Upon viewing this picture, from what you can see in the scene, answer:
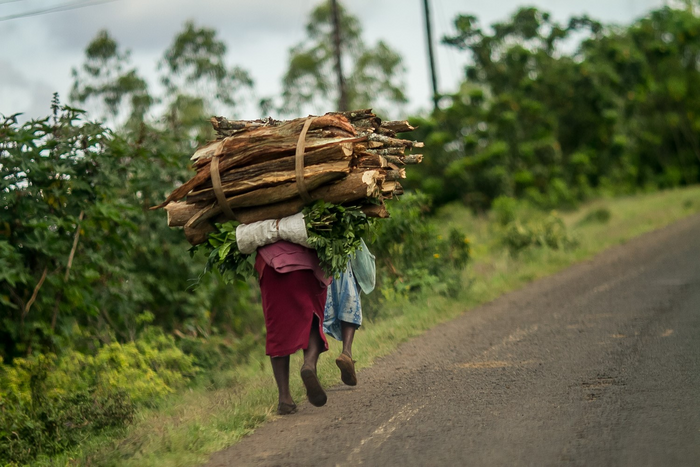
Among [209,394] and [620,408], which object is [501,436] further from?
[209,394]

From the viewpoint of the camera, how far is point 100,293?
9109 millimetres

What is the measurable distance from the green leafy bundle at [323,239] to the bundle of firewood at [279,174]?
8cm

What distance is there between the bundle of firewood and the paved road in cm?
135

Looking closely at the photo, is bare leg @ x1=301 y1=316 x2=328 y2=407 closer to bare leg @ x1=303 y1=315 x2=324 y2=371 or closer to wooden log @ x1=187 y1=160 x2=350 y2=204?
bare leg @ x1=303 y1=315 x2=324 y2=371

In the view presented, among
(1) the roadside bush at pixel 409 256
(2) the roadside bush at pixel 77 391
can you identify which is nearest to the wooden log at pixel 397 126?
(2) the roadside bush at pixel 77 391

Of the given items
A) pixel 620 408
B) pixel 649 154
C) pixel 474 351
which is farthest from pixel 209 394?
pixel 649 154

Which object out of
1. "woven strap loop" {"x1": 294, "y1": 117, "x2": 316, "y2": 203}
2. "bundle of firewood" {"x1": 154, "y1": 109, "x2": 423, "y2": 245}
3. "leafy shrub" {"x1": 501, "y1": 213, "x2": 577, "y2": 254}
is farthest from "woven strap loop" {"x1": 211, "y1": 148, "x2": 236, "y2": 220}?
"leafy shrub" {"x1": 501, "y1": 213, "x2": 577, "y2": 254}

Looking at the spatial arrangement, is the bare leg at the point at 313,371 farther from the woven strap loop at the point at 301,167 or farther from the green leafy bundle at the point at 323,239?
the woven strap loop at the point at 301,167

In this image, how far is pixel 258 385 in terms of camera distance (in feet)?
19.2

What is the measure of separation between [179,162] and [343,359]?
5500 mm

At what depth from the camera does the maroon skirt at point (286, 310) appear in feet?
15.8

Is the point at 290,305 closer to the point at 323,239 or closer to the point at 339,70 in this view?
the point at 323,239

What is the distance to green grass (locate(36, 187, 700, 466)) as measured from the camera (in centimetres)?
425

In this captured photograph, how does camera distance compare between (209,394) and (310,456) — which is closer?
(310,456)
